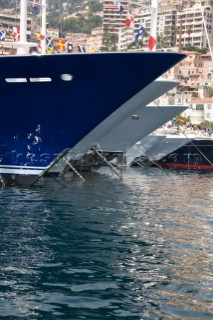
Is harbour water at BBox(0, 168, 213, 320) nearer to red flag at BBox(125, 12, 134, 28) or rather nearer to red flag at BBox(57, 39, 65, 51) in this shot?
red flag at BBox(125, 12, 134, 28)

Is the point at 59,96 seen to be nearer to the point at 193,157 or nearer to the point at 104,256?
the point at 104,256

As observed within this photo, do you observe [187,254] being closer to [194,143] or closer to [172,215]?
[172,215]

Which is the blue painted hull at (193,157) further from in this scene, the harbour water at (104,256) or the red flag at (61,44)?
the harbour water at (104,256)

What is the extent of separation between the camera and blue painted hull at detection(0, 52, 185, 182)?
2744 cm

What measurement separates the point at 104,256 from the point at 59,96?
1427 cm

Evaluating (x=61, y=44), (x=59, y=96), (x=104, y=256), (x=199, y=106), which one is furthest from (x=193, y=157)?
(x=199, y=106)

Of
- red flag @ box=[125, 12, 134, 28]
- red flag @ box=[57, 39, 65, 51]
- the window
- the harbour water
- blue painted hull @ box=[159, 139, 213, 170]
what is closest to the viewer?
the harbour water

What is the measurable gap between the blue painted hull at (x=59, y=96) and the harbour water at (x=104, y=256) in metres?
2.40

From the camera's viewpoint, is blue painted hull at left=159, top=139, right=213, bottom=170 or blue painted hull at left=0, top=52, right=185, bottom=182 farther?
blue painted hull at left=159, top=139, right=213, bottom=170

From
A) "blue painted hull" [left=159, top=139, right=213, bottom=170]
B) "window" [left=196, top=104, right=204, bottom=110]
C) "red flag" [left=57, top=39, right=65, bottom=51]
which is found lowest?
"blue painted hull" [left=159, top=139, right=213, bottom=170]

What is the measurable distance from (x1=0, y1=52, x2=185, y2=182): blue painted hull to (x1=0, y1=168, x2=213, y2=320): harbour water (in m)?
2.40

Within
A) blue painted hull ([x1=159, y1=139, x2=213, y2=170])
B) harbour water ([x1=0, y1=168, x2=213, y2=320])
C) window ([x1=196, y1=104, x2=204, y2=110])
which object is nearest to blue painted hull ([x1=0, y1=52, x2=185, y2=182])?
harbour water ([x1=0, y1=168, x2=213, y2=320])

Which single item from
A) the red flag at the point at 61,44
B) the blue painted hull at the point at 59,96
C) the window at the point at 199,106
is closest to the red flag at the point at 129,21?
the blue painted hull at the point at 59,96

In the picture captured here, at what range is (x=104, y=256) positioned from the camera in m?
15.5
